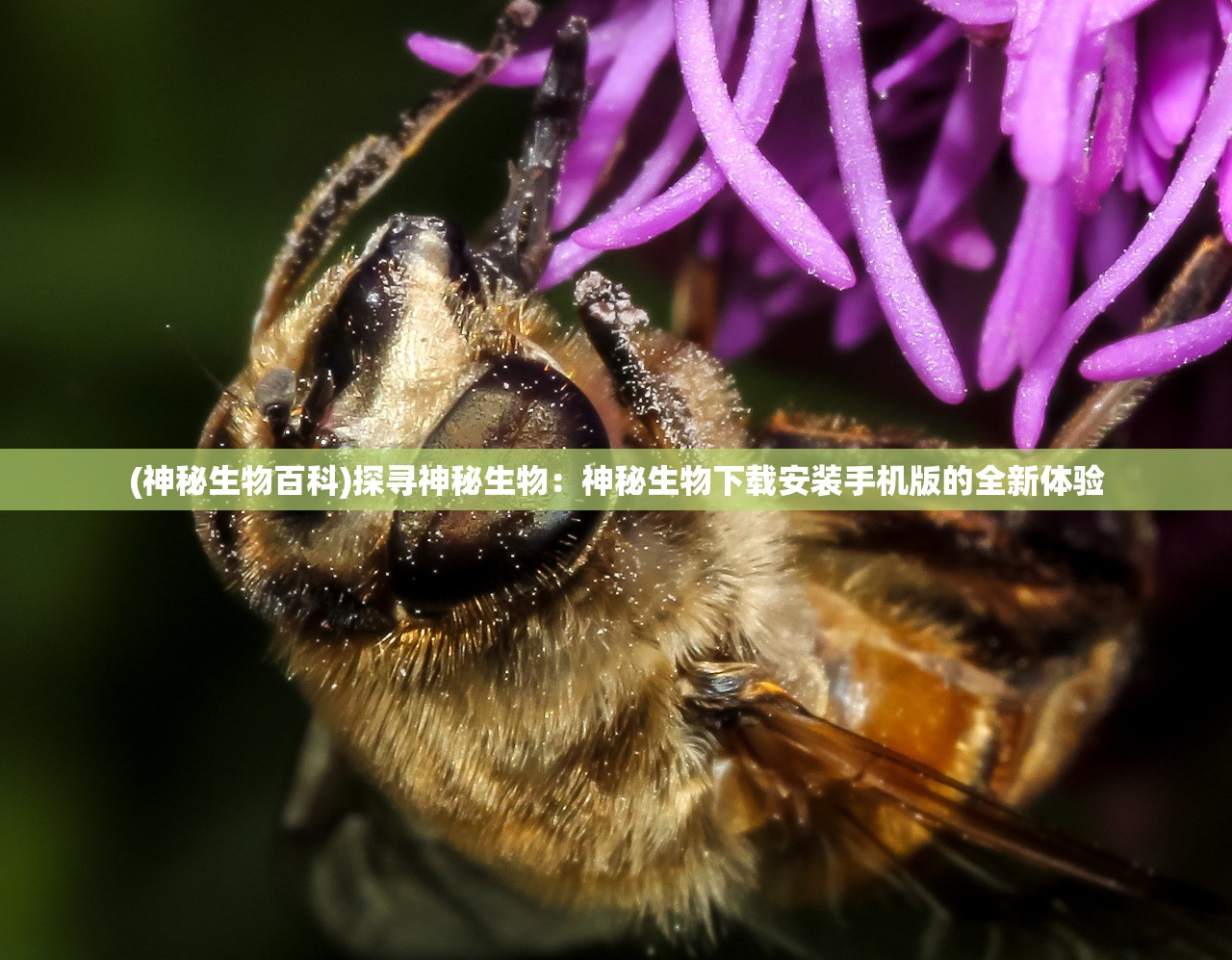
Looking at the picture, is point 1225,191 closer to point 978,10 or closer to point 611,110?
point 978,10

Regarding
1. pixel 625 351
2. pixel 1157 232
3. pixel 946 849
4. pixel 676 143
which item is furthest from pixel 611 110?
pixel 946 849

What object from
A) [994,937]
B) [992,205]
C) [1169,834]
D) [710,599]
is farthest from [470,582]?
[1169,834]

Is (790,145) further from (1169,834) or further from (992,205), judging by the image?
(1169,834)

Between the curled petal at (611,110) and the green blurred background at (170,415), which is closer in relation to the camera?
the curled petal at (611,110)

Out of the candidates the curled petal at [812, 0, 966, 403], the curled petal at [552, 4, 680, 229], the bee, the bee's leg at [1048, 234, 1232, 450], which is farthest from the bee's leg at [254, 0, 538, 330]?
the bee's leg at [1048, 234, 1232, 450]

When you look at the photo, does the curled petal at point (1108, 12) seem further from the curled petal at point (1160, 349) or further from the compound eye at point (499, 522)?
the compound eye at point (499, 522)

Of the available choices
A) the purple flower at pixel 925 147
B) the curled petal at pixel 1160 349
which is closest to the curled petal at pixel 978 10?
the purple flower at pixel 925 147
